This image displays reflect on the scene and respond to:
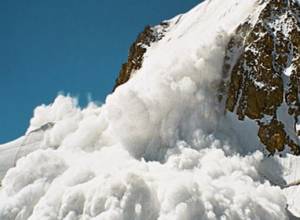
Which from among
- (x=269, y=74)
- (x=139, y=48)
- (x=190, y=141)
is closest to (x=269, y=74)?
(x=269, y=74)

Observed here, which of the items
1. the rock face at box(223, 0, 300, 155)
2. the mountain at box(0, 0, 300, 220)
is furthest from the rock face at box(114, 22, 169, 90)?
the rock face at box(223, 0, 300, 155)

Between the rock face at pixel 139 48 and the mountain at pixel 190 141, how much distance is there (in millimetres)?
8041

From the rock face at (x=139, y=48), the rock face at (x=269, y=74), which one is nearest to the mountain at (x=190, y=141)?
the rock face at (x=269, y=74)

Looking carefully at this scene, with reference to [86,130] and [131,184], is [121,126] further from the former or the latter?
[131,184]

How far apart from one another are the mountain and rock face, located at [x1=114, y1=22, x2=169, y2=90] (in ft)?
26.4

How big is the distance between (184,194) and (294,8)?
3266 cm

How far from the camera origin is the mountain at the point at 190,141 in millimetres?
54875

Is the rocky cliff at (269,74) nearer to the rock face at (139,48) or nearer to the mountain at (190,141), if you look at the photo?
the mountain at (190,141)

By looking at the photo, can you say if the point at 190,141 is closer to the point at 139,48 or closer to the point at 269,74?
the point at 269,74

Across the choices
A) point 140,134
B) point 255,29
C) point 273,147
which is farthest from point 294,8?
point 140,134

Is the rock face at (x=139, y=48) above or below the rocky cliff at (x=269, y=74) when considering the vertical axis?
above

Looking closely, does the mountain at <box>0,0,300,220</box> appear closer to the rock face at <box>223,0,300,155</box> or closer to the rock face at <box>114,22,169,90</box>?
the rock face at <box>223,0,300,155</box>

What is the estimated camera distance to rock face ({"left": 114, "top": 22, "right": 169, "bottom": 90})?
91375mm

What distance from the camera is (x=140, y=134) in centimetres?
6581
